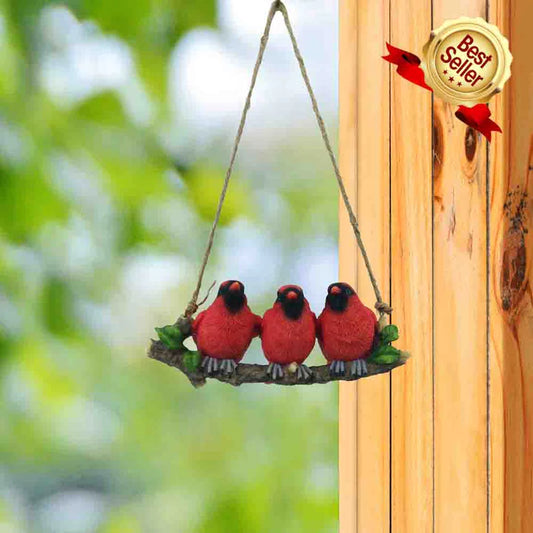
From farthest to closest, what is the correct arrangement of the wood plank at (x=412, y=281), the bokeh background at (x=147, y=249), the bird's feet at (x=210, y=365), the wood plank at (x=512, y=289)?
the bokeh background at (x=147, y=249)
the wood plank at (x=412, y=281)
the wood plank at (x=512, y=289)
the bird's feet at (x=210, y=365)

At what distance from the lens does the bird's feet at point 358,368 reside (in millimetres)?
885

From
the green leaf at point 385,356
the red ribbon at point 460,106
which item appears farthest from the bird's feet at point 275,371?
the red ribbon at point 460,106

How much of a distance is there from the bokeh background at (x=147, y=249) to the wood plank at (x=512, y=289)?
0.41 meters

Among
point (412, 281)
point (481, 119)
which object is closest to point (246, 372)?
point (412, 281)

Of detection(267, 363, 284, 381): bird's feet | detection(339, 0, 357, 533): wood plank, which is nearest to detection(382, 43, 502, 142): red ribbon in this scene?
detection(339, 0, 357, 533): wood plank

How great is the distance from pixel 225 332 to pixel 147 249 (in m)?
0.72

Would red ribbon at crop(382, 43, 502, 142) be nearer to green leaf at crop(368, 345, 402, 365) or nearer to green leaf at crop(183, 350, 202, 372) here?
green leaf at crop(368, 345, 402, 365)

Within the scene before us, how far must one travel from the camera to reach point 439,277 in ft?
4.26

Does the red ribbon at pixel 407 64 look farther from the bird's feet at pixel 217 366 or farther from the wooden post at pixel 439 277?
the bird's feet at pixel 217 366

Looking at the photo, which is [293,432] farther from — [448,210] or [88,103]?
[88,103]

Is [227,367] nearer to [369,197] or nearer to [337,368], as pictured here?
[337,368]

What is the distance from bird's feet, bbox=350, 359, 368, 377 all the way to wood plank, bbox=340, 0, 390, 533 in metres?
0.45

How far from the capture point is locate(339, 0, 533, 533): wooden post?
47.3 inches

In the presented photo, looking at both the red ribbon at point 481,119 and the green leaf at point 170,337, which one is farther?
the red ribbon at point 481,119
